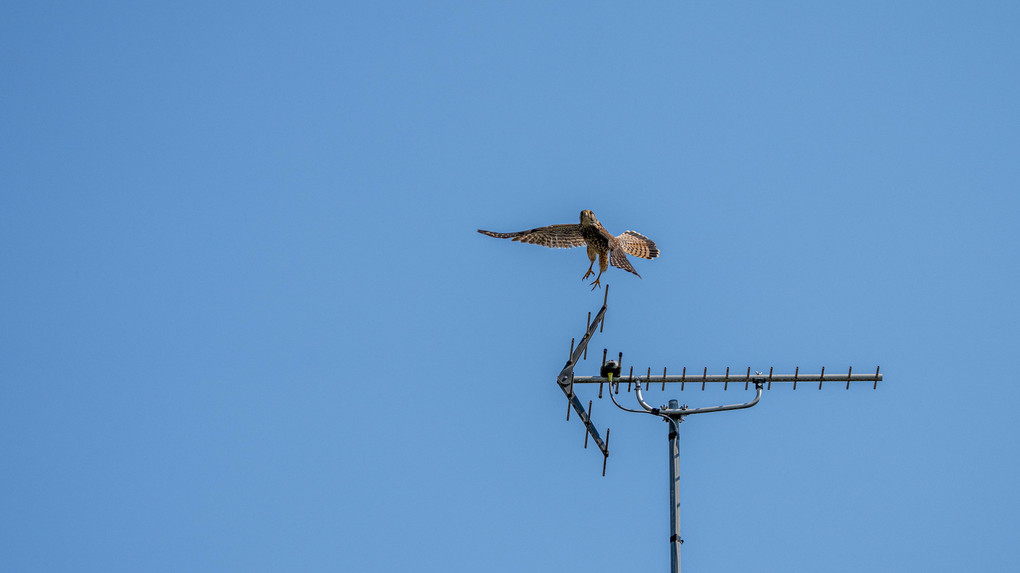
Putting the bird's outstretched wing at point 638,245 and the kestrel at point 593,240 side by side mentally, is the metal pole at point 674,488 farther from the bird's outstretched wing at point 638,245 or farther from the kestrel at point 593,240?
the bird's outstretched wing at point 638,245

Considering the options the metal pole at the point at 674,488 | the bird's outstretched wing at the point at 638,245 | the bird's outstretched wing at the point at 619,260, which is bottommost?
the metal pole at the point at 674,488

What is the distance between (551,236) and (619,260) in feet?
5.18

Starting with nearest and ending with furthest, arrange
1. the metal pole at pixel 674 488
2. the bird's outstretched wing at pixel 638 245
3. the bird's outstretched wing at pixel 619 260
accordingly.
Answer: the metal pole at pixel 674 488, the bird's outstretched wing at pixel 619 260, the bird's outstretched wing at pixel 638 245

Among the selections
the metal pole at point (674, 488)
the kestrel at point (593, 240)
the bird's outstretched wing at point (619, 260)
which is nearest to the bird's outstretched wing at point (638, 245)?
the kestrel at point (593, 240)

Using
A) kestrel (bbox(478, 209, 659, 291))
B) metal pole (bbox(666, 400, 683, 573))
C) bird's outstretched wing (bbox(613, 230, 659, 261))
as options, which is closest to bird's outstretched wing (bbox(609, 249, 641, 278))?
kestrel (bbox(478, 209, 659, 291))

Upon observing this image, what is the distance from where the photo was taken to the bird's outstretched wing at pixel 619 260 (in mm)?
13414

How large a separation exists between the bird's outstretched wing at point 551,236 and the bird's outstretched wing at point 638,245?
56 centimetres

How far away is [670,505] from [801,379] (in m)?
2.03

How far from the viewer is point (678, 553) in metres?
9.83

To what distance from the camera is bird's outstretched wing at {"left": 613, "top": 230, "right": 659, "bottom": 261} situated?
1509 cm

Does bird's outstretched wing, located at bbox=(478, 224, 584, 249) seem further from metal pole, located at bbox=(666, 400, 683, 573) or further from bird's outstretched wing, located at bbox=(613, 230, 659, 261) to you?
metal pole, located at bbox=(666, 400, 683, 573)

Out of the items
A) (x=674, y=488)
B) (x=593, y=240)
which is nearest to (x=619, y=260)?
(x=593, y=240)

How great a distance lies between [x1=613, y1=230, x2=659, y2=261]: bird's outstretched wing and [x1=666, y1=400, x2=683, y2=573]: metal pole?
496 cm

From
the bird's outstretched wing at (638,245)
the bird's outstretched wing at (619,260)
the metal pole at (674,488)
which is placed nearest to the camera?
the metal pole at (674,488)
